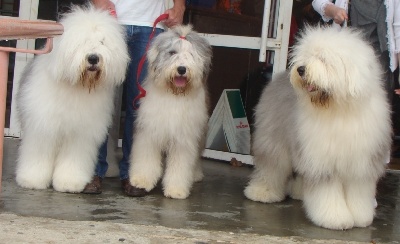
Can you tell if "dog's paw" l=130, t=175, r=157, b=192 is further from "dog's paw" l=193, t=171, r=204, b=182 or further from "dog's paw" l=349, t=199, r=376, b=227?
"dog's paw" l=349, t=199, r=376, b=227

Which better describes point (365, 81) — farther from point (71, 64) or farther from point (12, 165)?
point (12, 165)

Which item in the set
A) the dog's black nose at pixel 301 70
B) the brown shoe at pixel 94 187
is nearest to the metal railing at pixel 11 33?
the dog's black nose at pixel 301 70

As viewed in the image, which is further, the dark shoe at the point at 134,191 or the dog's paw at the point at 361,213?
the dark shoe at the point at 134,191

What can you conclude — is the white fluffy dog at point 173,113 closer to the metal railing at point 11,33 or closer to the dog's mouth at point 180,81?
the dog's mouth at point 180,81

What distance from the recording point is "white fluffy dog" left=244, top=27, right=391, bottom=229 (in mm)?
4555

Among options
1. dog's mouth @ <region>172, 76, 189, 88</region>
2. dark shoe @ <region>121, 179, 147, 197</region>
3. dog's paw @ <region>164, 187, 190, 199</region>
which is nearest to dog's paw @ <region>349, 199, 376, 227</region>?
dog's paw @ <region>164, 187, 190, 199</region>

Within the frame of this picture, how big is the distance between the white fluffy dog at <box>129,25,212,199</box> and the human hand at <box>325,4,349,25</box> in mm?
897

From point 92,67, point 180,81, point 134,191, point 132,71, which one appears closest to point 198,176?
point 134,191

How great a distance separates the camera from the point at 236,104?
7258 mm

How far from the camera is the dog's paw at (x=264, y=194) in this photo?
557 centimetres

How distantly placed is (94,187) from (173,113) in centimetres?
83

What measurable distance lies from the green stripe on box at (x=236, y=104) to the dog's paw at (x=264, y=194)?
167cm

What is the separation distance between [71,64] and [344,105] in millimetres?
1833

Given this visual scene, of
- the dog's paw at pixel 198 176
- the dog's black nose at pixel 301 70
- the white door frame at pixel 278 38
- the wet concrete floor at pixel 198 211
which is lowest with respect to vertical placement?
the wet concrete floor at pixel 198 211
